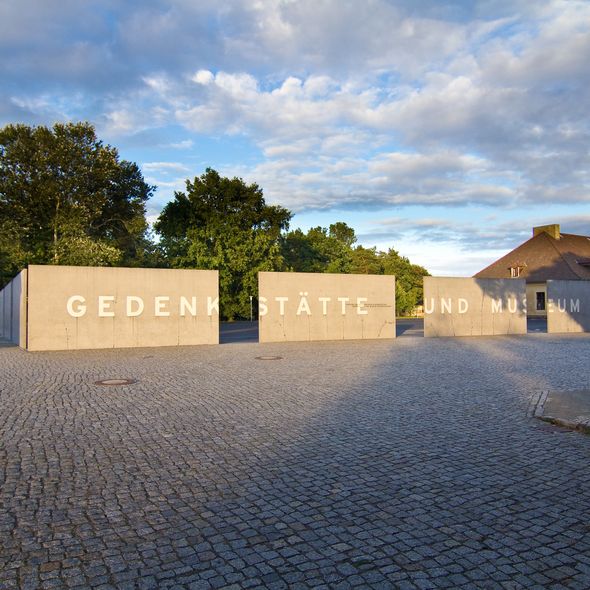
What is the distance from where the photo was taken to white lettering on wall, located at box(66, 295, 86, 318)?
1802 centimetres

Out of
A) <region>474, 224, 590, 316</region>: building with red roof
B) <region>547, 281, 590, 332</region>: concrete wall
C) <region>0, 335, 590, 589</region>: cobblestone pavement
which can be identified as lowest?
<region>0, 335, 590, 589</region>: cobblestone pavement

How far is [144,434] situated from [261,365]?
711 centimetres

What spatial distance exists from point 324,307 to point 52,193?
21114mm

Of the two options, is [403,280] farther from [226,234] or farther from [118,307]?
[118,307]

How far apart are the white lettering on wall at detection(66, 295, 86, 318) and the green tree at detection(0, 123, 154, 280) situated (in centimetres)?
1357

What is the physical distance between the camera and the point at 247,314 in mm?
42531

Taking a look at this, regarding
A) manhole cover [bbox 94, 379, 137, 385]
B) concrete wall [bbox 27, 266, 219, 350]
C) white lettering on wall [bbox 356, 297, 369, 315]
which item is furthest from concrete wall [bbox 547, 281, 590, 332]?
manhole cover [bbox 94, 379, 137, 385]

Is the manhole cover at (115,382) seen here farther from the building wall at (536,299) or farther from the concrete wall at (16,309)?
the building wall at (536,299)

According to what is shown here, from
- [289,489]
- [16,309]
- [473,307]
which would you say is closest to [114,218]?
[16,309]

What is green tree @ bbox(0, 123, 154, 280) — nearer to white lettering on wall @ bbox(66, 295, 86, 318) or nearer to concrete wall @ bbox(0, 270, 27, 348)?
concrete wall @ bbox(0, 270, 27, 348)

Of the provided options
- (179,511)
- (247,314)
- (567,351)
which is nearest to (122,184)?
(247,314)

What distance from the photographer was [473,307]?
25.1 metres

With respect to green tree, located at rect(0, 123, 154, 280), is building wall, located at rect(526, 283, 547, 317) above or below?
below

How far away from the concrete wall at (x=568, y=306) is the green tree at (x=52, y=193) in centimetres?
2451
